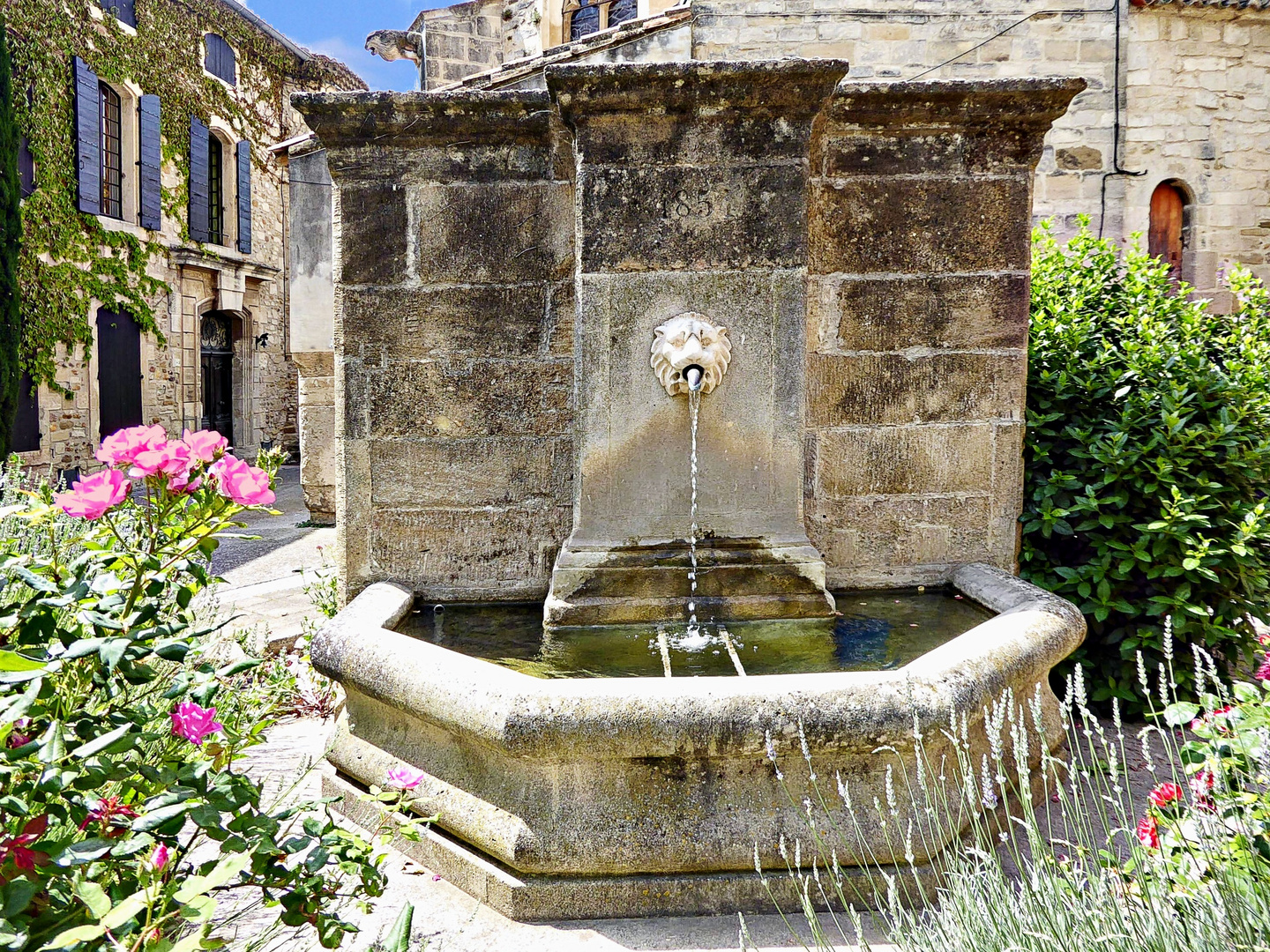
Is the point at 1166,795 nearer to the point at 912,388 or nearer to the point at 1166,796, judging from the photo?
the point at 1166,796

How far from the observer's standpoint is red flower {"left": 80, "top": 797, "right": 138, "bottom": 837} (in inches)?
50.8

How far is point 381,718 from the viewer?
252cm

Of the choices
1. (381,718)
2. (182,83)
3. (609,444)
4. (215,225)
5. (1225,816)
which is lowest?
(381,718)

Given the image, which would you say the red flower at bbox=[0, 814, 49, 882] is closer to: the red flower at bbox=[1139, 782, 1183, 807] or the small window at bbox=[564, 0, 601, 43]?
the red flower at bbox=[1139, 782, 1183, 807]

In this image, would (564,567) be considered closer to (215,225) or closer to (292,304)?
(292,304)

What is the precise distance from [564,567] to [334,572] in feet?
5.56

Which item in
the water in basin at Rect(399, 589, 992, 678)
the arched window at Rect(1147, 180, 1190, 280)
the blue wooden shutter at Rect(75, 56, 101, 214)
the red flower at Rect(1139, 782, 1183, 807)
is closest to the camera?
the red flower at Rect(1139, 782, 1183, 807)

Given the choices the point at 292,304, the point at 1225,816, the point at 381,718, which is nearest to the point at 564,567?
the point at 381,718

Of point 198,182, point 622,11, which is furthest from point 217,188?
point 622,11

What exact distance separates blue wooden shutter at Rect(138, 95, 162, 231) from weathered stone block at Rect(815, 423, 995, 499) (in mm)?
12648

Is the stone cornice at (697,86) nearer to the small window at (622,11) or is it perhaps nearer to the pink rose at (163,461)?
the pink rose at (163,461)

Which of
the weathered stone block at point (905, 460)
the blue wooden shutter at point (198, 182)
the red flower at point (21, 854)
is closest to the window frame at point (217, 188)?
the blue wooden shutter at point (198, 182)

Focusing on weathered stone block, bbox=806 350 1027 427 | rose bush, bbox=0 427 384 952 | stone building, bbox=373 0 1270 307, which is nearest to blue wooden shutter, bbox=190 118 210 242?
stone building, bbox=373 0 1270 307

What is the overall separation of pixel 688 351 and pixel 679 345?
5 cm
